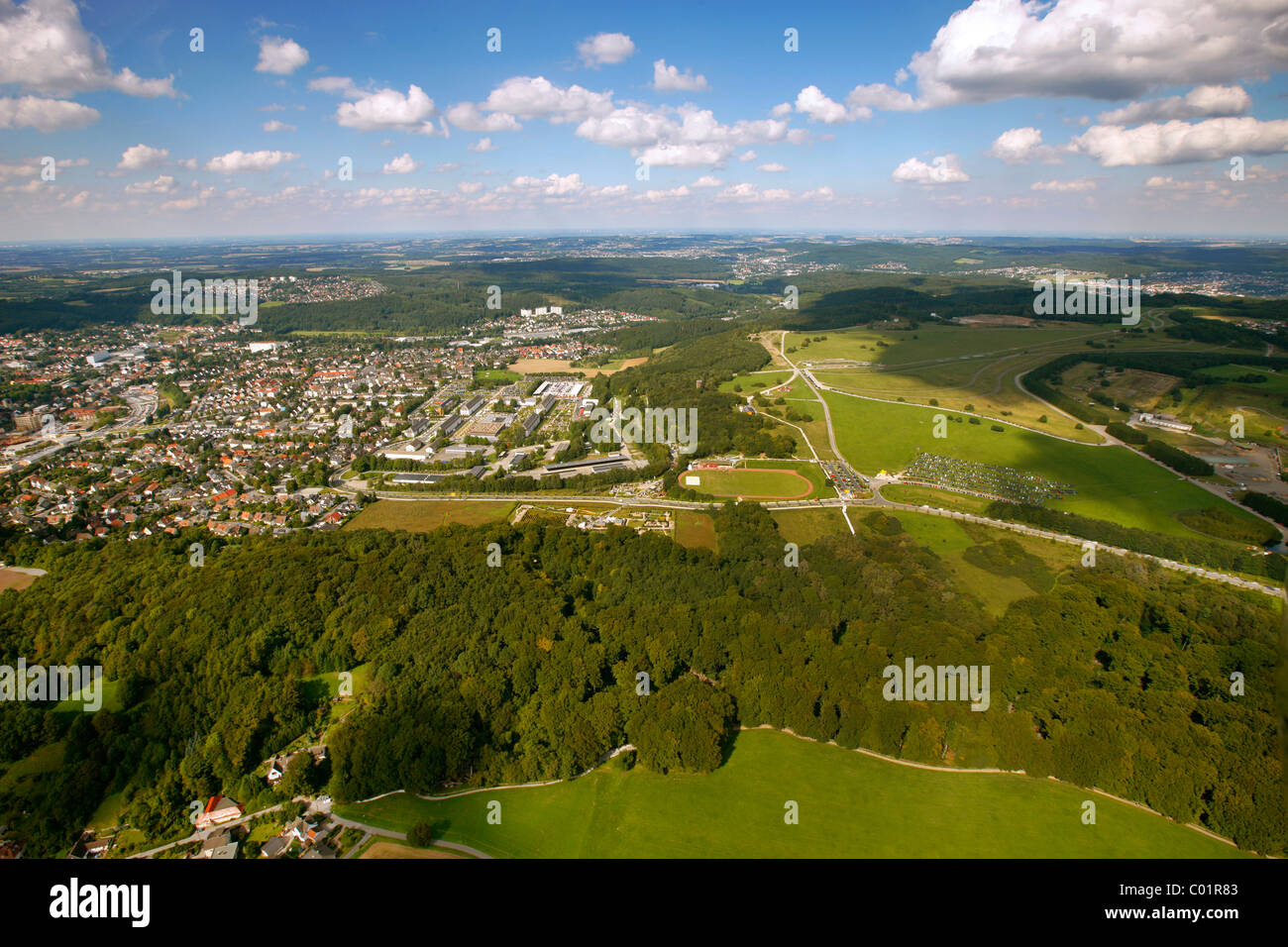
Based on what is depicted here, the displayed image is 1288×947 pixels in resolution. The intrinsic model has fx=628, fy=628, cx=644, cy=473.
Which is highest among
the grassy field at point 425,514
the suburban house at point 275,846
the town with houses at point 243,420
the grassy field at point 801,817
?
the town with houses at point 243,420

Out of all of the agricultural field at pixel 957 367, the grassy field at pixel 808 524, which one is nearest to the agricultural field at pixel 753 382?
the agricultural field at pixel 957 367

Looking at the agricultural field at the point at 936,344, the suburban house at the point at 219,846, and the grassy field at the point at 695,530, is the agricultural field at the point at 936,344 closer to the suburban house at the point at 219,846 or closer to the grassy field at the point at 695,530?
the grassy field at the point at 695,530

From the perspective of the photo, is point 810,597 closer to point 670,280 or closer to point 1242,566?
point 1242,566

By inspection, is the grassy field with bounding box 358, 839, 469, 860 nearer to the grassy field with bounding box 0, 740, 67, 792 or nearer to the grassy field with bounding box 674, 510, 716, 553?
the grassy field with bounding box 0, 740, 67, 792

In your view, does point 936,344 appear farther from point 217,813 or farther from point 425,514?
point 217,813
